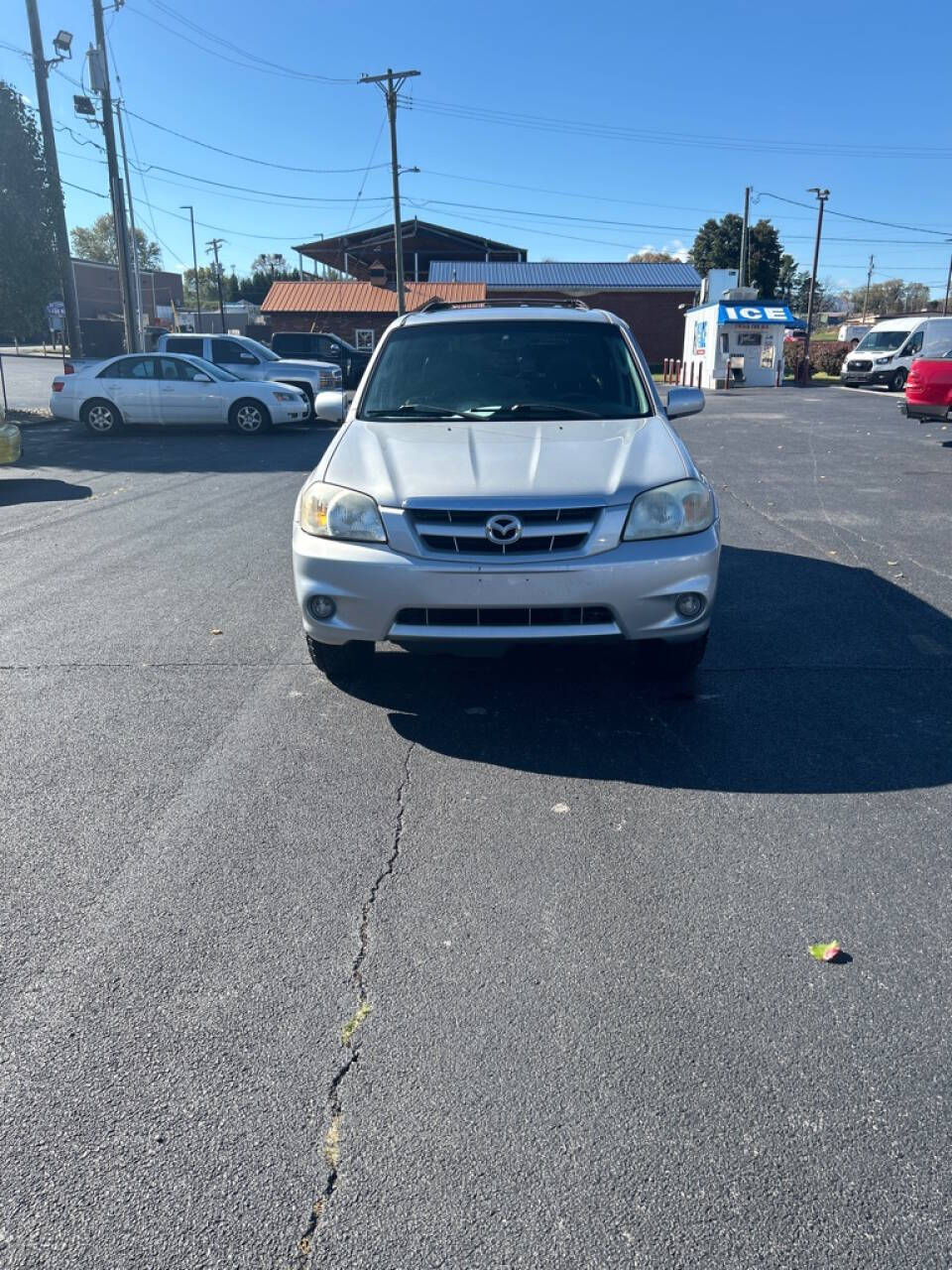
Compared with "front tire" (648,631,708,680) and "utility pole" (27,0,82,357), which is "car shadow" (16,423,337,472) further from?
"front tire" (648,631,708,680)

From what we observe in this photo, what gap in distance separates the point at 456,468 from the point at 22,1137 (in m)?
3.06

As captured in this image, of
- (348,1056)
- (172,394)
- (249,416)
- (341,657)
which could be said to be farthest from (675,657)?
(172,394)

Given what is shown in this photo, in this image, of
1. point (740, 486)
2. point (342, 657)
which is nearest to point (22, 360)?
point (740, 486)

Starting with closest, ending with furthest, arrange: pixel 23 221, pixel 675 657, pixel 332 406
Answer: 1. pixel 675 657
2. pixel 332 406
3. pixel 23 221

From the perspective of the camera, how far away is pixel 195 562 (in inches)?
314

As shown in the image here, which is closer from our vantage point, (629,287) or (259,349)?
(259,349)

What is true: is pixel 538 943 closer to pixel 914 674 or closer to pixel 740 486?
pixel 914 674

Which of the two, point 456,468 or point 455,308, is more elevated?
point 455,308

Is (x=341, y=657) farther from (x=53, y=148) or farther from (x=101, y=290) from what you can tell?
(x=101, y=290)

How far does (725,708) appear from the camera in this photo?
476cm

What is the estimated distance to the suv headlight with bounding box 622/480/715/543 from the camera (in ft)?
14.1

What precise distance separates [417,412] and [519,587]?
168 cm

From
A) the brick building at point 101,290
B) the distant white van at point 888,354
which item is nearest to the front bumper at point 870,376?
the distant white van at point 888,354

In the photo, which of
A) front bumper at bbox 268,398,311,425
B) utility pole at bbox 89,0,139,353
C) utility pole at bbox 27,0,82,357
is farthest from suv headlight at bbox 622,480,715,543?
utility pole at bbox 89,0,139,353
